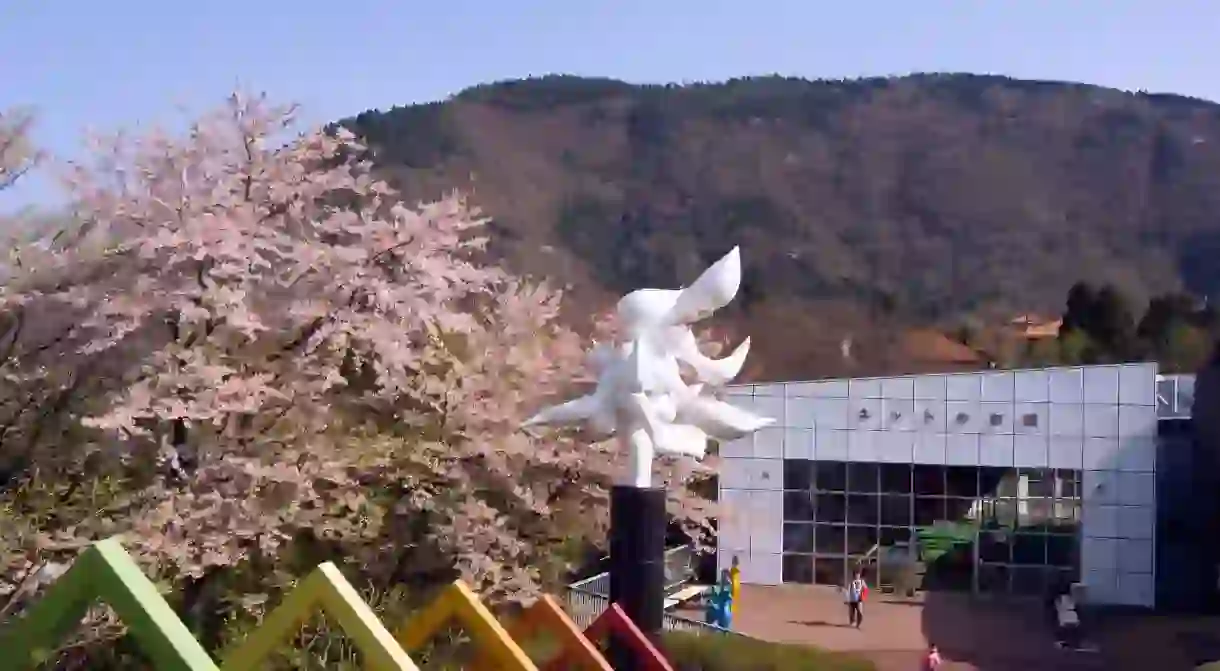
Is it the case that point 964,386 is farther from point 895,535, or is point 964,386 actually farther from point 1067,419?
point 895,535

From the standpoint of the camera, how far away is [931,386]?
20.2 meters

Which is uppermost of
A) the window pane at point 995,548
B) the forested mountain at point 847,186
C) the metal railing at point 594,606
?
the forested mountain at point 847,186

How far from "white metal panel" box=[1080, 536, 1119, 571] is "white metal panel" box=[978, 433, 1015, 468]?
1646 mm

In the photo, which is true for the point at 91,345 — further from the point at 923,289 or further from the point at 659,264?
the point at 923,289

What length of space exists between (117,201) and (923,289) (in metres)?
54.9

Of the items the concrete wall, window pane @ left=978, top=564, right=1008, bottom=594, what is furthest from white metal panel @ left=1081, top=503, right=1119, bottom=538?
window pane @ left=978, top=564, right=1008, bottom=594

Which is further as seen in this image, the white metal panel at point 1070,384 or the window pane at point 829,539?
the window pane at point 829,539

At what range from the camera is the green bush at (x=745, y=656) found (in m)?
11.3

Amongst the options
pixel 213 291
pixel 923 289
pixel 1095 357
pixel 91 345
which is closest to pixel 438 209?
pixel 213 291

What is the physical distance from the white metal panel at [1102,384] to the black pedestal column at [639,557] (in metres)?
12.8

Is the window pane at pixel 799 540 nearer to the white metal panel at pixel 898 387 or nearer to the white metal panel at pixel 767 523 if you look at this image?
the white metal panel at pixel 767 523

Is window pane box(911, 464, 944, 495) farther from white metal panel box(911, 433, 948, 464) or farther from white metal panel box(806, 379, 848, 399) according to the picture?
white metal panel box(806, 379, 848, 399)

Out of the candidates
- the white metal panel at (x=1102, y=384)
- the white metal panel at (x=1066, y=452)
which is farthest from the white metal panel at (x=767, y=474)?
the white metal panel at (x=1102, y=384)

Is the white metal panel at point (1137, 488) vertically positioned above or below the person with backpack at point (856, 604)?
above
